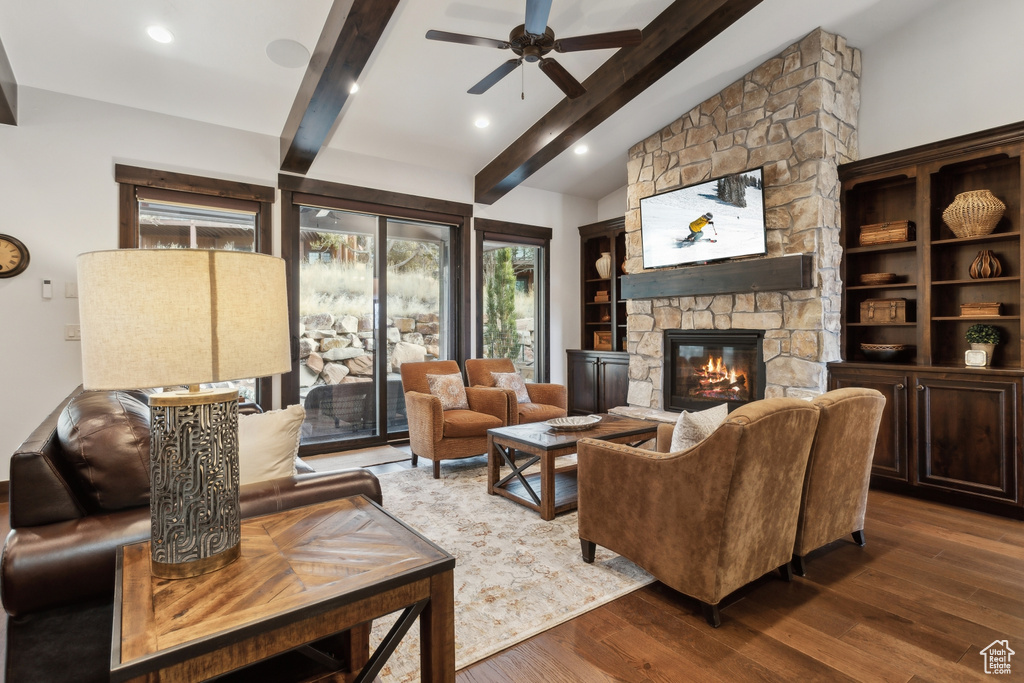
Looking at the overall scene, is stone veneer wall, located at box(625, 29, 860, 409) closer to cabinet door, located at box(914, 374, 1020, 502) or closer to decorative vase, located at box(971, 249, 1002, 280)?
cabinet door, located at box(914, 374, 1020, 502)

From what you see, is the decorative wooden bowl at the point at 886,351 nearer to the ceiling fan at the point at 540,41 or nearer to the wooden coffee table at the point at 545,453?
the wooden coffee table at the point at 545,453

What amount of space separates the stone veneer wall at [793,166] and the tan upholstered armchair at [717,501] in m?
2.24

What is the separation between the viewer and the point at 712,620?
1.93 m

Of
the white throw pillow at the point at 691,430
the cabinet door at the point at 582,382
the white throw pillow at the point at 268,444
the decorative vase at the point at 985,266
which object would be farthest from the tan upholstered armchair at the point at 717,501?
the cabinet door at the point at 582,382

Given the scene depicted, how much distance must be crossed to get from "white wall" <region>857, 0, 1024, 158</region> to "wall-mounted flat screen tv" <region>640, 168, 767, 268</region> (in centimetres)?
97

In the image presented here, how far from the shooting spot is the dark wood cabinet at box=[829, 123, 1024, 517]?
316 cm

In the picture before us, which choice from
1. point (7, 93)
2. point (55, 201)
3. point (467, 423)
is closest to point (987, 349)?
point (467, 423)

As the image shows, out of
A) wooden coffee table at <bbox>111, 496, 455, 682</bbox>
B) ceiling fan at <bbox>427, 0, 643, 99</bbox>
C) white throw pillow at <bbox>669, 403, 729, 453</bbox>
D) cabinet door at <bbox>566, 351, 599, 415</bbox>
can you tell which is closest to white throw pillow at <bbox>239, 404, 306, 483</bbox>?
wooden coffee table at <bbox>111, 496, 455, 682</bbox>

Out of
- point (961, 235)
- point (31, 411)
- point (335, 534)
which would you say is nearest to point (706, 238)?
point (961, 235)

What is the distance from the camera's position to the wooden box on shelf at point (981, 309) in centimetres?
335

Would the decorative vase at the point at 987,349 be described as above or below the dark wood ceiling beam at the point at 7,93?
below

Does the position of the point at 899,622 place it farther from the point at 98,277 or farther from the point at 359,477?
the point at 98,277

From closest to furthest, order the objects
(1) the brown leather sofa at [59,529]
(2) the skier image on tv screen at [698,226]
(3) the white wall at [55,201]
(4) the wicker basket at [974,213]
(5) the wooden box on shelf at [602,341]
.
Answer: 1. (1) the brown leather sofa at [59,529]
2. (4) the wicker basket at [974,213]
3. (3) the white wall at [55,201]
4. (2) the skier image on tv screen at [698,226]
5. (5) the wooden box on shelf at [602,341]

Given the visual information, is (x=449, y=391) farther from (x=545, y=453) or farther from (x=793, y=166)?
(x=793, y=166)
